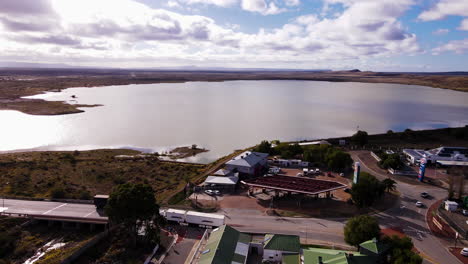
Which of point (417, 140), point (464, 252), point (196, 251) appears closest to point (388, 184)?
point (464, 252)

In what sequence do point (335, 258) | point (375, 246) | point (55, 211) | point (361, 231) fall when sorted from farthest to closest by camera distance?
1. point (55, 211)
2. point (361, 231)
3. point (375, 246)
4. point (335, 258)

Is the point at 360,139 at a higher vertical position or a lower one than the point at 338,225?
higher

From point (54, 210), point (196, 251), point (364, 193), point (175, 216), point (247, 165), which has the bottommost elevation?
point (196, 251)

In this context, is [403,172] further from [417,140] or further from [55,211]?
[55,211]

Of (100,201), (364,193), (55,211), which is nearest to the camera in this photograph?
(55,211)

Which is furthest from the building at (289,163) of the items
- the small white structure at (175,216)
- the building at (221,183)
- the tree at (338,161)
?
the small white structure at (175,216)

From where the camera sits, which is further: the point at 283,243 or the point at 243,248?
the point at 283,243

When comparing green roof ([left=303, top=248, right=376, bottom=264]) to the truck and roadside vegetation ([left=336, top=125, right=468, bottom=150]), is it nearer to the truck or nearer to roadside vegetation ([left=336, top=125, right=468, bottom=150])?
the truck
